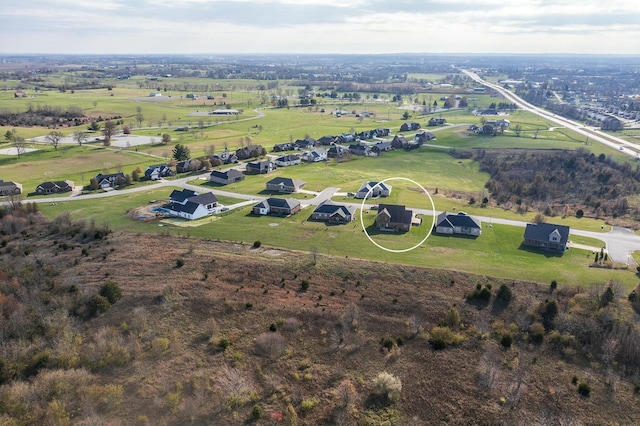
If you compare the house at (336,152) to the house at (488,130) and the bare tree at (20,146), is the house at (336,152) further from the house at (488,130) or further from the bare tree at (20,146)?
the bare tree at (20,146)

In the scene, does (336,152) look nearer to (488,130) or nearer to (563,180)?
(563,180)

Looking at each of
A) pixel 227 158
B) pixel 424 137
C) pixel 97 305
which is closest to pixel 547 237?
pixel 97 305

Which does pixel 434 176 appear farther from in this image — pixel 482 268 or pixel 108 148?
pixel 108 148

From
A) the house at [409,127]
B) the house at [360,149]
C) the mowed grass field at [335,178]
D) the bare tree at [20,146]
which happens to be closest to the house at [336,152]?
the mowed grass field at [335,178]

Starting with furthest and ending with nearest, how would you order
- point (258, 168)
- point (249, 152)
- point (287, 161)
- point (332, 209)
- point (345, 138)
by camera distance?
point (345, 138) → point (249, 152) → point (287, 161) → point (258, 168) → point (332, 209)

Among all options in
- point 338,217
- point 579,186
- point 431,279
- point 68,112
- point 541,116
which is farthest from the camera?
point 541,116

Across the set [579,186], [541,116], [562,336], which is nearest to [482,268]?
[562,336]
